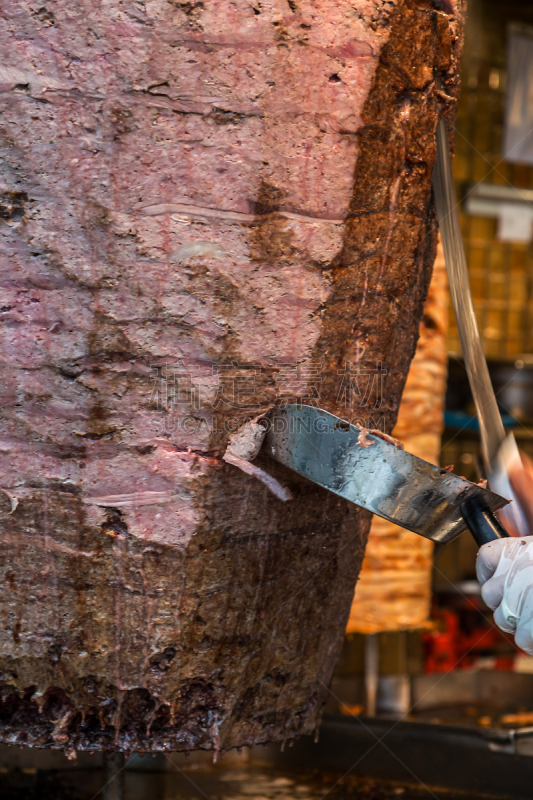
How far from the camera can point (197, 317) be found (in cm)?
118

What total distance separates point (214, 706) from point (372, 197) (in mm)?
918

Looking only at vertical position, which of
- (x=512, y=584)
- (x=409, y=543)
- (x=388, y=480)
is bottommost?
(x=409, y=543)

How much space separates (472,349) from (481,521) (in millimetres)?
347

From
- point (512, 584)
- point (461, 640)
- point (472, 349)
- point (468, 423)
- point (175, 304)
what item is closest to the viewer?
point (512, 584)

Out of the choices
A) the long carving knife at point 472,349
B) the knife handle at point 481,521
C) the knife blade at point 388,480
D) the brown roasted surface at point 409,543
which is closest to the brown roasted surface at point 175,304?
the long carving knife at point 472,349

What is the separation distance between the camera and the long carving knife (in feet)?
3.92

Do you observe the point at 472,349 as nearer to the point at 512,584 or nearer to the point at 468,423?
the point at 512,584

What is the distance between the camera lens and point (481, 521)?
109cm

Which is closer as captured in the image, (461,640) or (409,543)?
(409,543)

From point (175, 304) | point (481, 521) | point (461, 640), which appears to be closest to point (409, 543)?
point (461, 640)

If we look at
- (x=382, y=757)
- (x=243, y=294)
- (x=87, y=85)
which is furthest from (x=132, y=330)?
(x=382, y=757)

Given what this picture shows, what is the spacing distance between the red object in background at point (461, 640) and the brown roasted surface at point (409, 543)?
1.83 ft

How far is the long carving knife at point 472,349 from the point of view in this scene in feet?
3.92

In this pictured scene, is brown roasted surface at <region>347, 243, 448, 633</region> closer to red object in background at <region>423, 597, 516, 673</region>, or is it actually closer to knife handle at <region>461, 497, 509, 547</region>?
red object in background at <region>423, 597, 516, 673</region>
